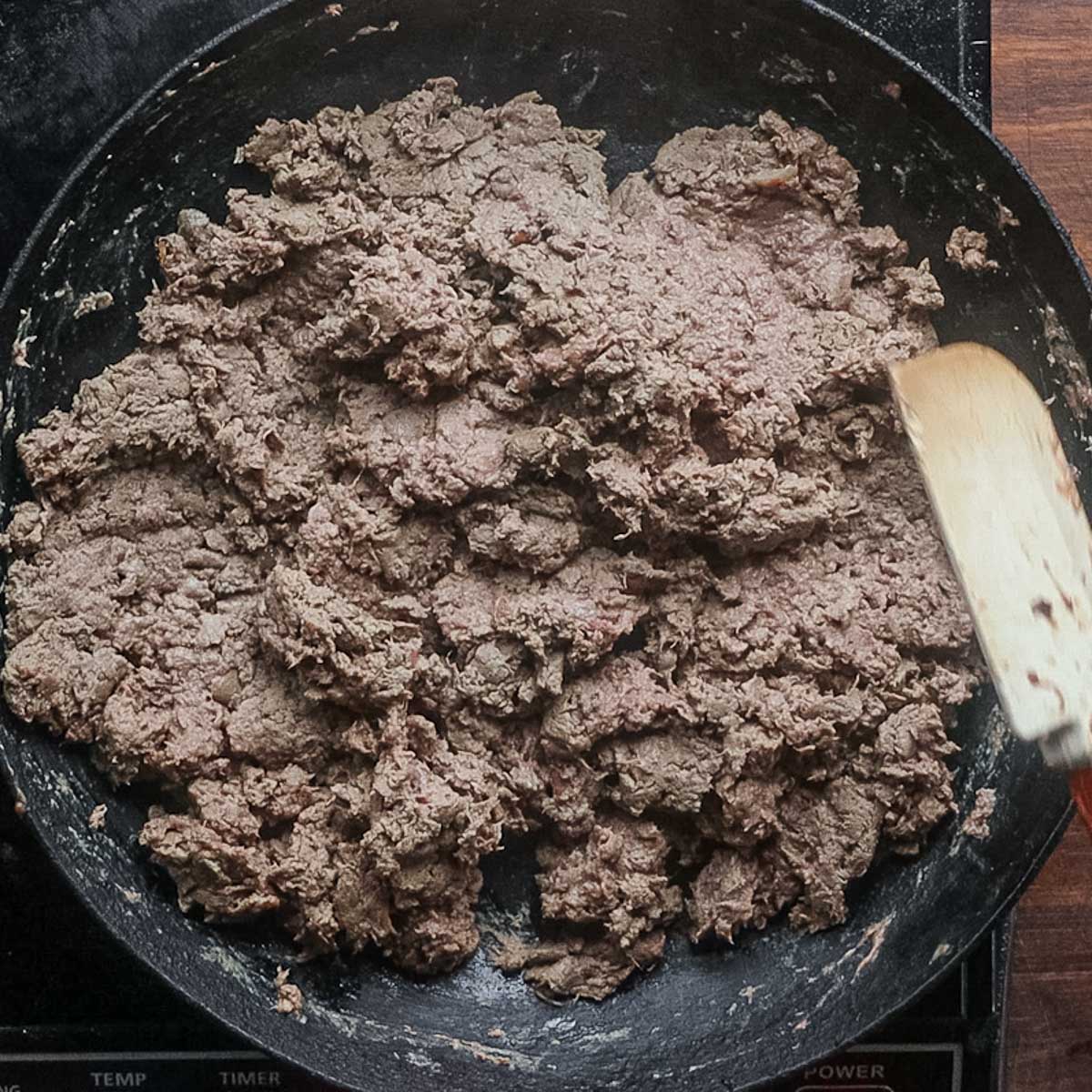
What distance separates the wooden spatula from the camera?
1355 mm

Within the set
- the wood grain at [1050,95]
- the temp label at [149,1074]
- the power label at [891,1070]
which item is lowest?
the power label at [891,1070]

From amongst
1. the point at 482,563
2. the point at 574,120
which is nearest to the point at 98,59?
the point at 574,120

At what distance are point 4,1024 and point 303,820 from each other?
575 mm

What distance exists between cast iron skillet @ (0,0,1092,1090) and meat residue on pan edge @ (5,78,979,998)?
59mm

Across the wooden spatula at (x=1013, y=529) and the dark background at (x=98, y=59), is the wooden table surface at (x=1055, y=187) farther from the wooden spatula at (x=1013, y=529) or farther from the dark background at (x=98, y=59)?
the wooden spatula at (x=1013, y=529)

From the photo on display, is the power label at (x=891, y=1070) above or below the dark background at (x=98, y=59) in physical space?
below

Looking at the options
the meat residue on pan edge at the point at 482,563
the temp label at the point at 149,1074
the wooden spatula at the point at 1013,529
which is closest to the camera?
the wooden spatula at the point at 1013,529

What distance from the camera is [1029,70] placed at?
1801mm

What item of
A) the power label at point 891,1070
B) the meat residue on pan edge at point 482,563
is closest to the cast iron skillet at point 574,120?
the meat residue on pan edge at point 482,563

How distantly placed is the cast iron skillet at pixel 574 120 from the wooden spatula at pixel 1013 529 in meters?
0.22

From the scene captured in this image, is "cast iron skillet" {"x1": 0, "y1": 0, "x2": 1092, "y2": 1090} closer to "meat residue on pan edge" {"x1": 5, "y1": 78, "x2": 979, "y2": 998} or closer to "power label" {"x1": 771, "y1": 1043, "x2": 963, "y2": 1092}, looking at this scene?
"meat residue on pan edge" {"x1": 5, "y1": 78, "x2": 979, "y2": 998}

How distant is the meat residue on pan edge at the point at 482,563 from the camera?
1557 millimetres

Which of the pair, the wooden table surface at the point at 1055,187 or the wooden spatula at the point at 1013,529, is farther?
the wooden table surface at the point at 1055,187

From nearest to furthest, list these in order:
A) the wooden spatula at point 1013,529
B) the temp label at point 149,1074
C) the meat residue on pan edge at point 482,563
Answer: the wooden spatula at point 1013,529
the meat residue on pan edge at point 482,563
the temp label at point 149,1074
